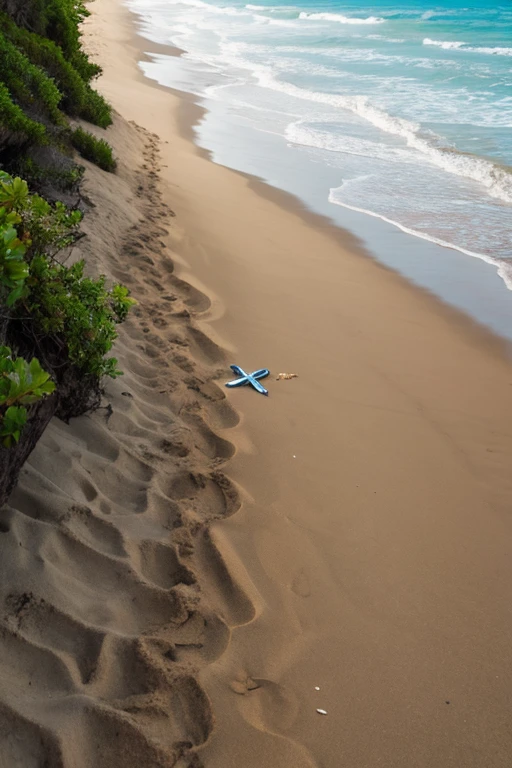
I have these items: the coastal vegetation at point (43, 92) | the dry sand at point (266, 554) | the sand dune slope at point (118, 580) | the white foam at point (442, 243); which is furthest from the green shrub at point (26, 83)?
the white foam at point (442, 243)

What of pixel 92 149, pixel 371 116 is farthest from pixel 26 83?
pixel 371 116

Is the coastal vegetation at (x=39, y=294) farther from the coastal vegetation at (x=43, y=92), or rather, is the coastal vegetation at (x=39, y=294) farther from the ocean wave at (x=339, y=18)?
the ocean wave at (x=339, y=18)

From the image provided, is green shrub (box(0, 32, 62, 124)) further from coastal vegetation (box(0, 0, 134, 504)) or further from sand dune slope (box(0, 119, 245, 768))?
sand dune slope (box(0, 119, 245, 768))

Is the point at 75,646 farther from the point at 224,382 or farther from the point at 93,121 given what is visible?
the point at 93,121

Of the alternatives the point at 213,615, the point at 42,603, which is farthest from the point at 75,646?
the point at 213,615

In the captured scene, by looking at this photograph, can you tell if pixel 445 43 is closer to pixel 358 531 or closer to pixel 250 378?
pixel 250 378

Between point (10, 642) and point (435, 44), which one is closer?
point (10, 642)
